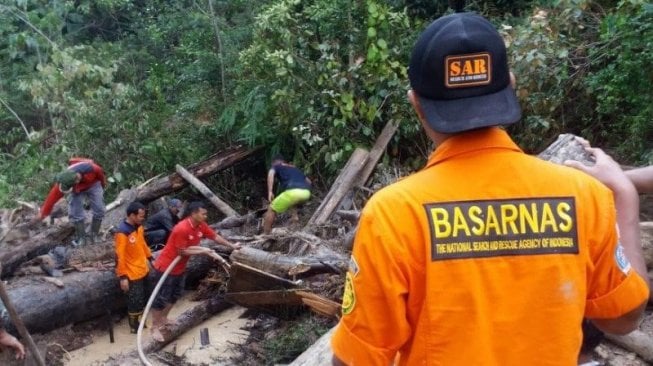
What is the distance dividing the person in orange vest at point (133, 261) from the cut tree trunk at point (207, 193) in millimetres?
3767

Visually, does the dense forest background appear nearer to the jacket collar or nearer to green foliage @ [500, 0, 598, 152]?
green foliage @ [500, 0, 598, 152]

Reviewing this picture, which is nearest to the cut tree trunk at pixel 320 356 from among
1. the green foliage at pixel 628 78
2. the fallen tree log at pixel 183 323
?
the fallen tree log at pixel 183 323

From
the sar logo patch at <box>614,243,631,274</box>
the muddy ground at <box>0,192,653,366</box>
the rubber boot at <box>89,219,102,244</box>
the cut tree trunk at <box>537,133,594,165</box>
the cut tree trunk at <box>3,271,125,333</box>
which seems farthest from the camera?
Result: the rubber boot at <box>89,219,102,244</box>

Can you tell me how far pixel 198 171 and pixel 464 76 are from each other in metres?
12.2

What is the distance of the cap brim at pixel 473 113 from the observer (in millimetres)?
1561

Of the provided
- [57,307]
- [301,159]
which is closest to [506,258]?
[57,307]

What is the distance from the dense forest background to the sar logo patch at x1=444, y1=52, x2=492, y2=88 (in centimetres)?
671

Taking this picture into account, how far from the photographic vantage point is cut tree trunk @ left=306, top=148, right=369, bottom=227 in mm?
10664

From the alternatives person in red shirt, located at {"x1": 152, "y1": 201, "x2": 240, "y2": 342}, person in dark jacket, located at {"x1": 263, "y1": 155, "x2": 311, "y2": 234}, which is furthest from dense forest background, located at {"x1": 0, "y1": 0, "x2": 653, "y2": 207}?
person in red shirt, located at {"x1": 152, "y1": 201, "x2": 240, "y2": 342}

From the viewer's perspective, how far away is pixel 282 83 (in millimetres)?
12438

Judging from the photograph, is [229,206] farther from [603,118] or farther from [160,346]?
[603,118]

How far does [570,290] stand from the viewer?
62.3 inches

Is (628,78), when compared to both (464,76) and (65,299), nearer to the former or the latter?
(65,299)

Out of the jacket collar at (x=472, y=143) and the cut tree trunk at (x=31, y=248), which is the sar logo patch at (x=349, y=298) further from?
the cut tree trunk at (x=31, y=248)
